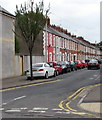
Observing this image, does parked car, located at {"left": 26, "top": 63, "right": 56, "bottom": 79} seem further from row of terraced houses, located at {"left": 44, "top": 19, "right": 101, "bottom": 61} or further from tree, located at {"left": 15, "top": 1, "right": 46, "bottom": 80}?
row of terraced houses, located at {"left": 44, "top": 19, "right": 101, "bottom": 61}

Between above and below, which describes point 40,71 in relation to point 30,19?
below

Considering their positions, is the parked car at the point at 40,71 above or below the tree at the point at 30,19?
below

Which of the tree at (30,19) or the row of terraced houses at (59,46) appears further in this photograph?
the row of terraced houses at (59,46)

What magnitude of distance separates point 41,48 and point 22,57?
10.1 meters

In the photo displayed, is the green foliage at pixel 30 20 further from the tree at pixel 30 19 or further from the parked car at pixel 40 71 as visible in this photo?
the parked car at pixel 40 71

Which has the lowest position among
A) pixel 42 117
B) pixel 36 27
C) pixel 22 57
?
pixel 42 117

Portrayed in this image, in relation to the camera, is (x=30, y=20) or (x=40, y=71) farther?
(x=40, y=71)

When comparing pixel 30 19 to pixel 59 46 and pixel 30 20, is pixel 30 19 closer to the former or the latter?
pixel 30 20

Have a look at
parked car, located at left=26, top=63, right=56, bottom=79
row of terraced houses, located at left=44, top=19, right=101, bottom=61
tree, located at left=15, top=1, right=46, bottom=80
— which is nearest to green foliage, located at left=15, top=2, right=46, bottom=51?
tree, located at left=15, top=1, right=46, bottom=80

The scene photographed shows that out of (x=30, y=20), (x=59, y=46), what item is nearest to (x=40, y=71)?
(x=30, y=20)

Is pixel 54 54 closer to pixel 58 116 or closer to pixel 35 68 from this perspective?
pixel 35 68

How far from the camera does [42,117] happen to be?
8570mm

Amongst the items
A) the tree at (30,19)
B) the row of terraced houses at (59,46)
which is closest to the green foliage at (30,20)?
the tree at (30,19)

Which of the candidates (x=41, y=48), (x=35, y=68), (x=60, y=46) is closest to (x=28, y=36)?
(x=35, y=68)
